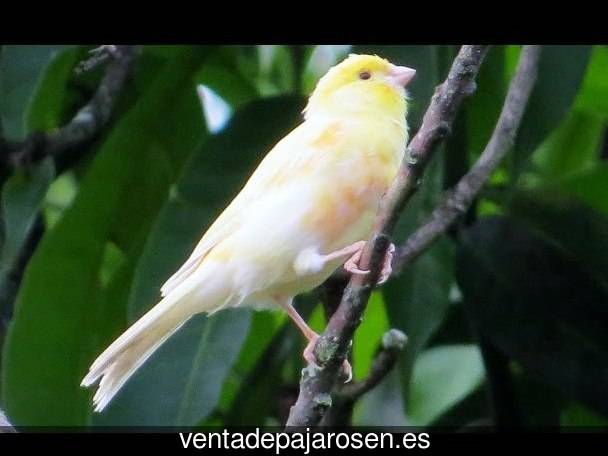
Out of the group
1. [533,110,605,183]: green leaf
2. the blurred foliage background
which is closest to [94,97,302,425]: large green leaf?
the blurred foliage background

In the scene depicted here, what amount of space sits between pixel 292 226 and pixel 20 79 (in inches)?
44.7

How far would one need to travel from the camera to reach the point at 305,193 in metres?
2.29

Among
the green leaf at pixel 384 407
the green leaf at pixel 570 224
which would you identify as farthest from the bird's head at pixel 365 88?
the green leaf at pixel 384 407

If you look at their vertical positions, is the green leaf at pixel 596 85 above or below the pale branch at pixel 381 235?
below

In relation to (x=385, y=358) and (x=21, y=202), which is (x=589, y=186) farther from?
(x=21, y=202)

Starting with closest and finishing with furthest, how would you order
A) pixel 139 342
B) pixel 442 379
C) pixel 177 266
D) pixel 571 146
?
pixel 139 342 → pixel 177 266 → pixel 442 379 → pixel 571 146

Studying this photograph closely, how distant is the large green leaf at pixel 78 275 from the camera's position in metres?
3.05

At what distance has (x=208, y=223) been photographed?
123 inches

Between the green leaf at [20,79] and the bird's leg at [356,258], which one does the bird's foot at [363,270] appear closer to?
the bird's leg at [356,258]

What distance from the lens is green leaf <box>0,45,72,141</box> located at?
10.0 feet

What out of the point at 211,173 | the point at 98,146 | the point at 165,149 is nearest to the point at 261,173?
the point at 211,173

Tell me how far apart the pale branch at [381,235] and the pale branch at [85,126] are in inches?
50.8

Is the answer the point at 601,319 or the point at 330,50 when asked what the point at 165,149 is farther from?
the point at 601,319

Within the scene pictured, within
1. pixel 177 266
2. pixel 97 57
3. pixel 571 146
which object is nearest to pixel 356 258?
pixel 97 57
